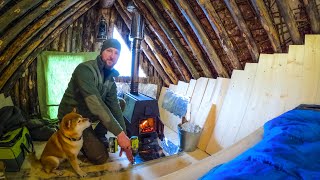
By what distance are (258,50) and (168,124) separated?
2.62 metres

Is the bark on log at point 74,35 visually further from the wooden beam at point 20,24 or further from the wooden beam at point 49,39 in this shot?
the wooden beam at point 20,24

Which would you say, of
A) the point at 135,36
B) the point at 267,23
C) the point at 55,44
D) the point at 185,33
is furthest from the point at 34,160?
the point at 267,23

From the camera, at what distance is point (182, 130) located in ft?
11.8

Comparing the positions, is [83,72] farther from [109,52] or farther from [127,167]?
[127,167]

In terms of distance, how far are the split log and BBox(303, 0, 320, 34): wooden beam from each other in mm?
2219

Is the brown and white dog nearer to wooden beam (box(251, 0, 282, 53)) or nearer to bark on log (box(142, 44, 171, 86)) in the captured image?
wooden beam (box(251, 0, 282, 53))

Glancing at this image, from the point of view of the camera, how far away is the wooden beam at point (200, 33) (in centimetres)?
347

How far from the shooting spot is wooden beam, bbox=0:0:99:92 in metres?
4.36

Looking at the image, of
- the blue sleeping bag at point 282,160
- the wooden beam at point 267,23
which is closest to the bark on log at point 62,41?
the wooden beam at point 267,23

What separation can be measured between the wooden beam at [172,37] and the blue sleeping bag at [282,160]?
9.78ft

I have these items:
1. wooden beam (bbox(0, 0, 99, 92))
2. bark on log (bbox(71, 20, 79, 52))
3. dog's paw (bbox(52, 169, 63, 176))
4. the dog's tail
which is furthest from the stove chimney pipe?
dog's paw (bbox(52, 169, 63, 176))

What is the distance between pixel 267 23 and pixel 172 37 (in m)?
1.85

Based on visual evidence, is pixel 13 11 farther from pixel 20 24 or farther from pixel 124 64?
pixel 124 64

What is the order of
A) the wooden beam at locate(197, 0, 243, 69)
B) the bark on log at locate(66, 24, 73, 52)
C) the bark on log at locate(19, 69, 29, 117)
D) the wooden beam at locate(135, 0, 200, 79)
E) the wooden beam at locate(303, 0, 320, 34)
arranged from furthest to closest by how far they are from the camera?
the bark on log at locate(66, 24, 73, 52)
the bark on log at locate(19, 69, 29, 117)
the wooden beam at locate(135, 0, 200, 79)
the wooden beam at locate(197, 0, 243, 69)
the wooden beam at locate(303, 0, 320, 34)
